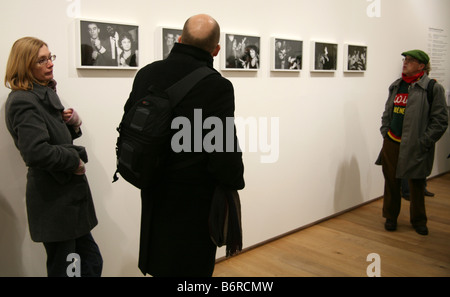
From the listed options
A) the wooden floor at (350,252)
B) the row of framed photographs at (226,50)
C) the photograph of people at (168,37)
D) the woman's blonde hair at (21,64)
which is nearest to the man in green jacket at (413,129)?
the wooden floor at (350,252)

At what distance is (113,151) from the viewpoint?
2.85 meters

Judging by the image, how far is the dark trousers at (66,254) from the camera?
2311 millimetres

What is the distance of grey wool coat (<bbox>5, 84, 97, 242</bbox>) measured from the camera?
Answer: 2.05 metres

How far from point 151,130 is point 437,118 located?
3295mm

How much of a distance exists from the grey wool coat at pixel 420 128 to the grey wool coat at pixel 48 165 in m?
3.09

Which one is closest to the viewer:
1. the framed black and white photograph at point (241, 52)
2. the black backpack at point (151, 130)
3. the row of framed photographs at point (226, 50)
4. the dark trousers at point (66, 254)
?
the black backpack at point (151, 130)

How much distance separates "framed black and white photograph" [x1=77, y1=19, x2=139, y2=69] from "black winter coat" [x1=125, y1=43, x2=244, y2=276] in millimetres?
890

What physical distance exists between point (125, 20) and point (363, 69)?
3.15 m

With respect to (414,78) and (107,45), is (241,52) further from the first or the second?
(414,78)

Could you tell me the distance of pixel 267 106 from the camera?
3.86 m

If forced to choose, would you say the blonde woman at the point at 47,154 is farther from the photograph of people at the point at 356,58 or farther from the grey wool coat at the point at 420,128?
the photograph of people at the point at 356,58

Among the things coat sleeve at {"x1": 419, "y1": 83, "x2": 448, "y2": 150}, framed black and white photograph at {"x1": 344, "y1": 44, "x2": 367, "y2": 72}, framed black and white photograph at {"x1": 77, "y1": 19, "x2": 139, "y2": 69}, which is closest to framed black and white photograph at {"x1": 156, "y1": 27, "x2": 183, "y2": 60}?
framed black and white photograph at {"x1": 77, "y1": 19, "x2": 139, "y2": 69}

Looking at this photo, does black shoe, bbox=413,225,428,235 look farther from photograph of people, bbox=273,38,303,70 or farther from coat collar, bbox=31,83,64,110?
coat collar, bbox=31,83,64,110
